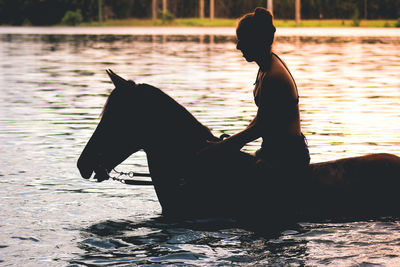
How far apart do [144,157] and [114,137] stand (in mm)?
5279

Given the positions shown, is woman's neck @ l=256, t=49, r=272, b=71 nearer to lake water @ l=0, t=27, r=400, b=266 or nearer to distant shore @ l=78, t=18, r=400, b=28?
lake water @ l=0, t=27, r=400, b=266

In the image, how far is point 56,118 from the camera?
17.3 metres

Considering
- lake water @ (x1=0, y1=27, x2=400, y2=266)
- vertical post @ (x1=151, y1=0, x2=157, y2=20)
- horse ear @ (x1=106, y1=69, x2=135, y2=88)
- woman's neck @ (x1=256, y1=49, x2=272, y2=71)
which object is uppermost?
woman's neck @ (x1=256, y1=49, x2=272, y2=71)

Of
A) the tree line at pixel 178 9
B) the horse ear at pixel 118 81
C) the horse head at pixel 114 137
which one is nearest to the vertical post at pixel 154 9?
the tree line at pixel 178 9

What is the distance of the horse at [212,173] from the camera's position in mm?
7820

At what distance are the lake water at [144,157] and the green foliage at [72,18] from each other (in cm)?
4747

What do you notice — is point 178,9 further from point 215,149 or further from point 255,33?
point 255,33

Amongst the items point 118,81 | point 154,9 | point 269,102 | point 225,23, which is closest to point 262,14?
point 269,102

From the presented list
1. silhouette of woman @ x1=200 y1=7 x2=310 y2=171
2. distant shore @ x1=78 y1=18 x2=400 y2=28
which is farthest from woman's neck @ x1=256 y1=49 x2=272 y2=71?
distant shore @ x1=78 y1=18 x2=400 y2=28

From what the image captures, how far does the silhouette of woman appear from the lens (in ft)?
24.3

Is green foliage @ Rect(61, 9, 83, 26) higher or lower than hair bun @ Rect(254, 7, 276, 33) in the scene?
lower

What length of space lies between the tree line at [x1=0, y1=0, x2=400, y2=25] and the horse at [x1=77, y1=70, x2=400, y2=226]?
65.8 meters

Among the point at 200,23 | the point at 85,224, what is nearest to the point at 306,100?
the point at 85,224

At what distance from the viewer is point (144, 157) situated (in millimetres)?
13203
